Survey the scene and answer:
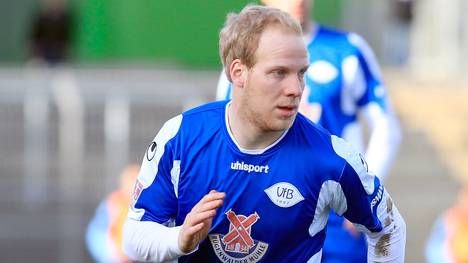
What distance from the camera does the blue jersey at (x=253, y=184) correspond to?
4625mm

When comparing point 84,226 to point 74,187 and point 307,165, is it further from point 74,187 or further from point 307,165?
point 307,165

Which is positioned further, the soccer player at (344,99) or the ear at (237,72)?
the soccer player at (344,99)

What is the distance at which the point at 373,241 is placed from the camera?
4883 millimetres

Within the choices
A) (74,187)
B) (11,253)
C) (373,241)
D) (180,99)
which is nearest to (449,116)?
(180,99)

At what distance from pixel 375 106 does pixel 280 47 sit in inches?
94.3

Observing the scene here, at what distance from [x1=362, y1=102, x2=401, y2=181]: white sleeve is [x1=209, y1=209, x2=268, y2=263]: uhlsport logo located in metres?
2.11

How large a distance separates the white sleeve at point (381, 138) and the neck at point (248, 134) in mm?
2126

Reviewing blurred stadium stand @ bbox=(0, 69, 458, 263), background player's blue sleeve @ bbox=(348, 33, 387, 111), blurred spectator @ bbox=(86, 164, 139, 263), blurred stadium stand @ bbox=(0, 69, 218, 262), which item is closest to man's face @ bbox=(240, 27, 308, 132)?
background player's blue sleeve @ bbox=(348, 33, 387, 111)

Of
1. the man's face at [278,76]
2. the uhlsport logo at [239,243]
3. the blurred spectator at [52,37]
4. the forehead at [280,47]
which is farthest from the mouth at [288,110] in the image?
the blurred spectator at [52,37]

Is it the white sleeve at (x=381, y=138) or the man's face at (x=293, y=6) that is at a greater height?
the man's face at (x=293, y=6)

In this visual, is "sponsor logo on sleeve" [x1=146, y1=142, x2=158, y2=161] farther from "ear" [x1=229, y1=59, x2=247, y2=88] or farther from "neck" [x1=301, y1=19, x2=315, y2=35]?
"neck" [x1=301, y1=19, x2=315, y2=35]

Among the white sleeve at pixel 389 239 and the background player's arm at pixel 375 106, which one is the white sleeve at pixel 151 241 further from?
the background player's arm at pixel 375 106

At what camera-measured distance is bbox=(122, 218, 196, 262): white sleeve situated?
178 inches

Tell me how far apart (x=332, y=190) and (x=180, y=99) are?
1087cm
